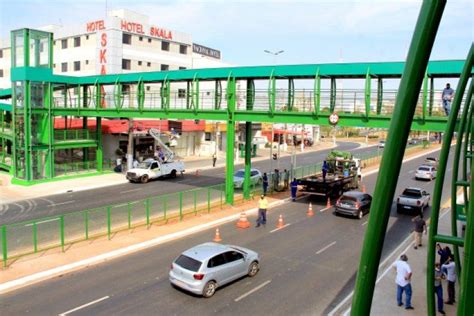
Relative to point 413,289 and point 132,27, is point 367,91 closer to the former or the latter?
point 413,289

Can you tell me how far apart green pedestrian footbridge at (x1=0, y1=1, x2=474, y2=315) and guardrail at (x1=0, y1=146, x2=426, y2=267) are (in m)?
3.05

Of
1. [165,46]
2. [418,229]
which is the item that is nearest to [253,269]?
[418,229]

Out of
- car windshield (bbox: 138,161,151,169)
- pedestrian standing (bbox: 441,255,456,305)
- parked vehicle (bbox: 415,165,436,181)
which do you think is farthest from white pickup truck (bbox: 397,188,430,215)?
car windshield (bbox: 138,161,151,169)

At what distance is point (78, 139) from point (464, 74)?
122 ft

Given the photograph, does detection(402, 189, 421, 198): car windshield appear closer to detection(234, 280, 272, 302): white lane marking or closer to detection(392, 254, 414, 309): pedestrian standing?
detection(392, 254, 414, 309): pedestrian standing

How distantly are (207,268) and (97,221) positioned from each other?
27.0ft

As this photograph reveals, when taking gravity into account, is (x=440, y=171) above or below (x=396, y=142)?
below

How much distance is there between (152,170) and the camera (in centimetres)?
3722

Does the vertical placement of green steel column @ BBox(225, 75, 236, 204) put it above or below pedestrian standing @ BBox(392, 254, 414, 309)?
above

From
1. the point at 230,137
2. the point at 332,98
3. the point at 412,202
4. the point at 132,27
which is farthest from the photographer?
the point at 132,27

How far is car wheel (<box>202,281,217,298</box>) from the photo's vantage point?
13.6 m

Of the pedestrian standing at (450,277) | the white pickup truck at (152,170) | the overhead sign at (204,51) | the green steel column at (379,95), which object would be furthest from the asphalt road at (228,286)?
the overhead sign at (204,51)

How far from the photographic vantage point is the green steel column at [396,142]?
3.34m

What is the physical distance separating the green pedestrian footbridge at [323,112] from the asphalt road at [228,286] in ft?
15.3
